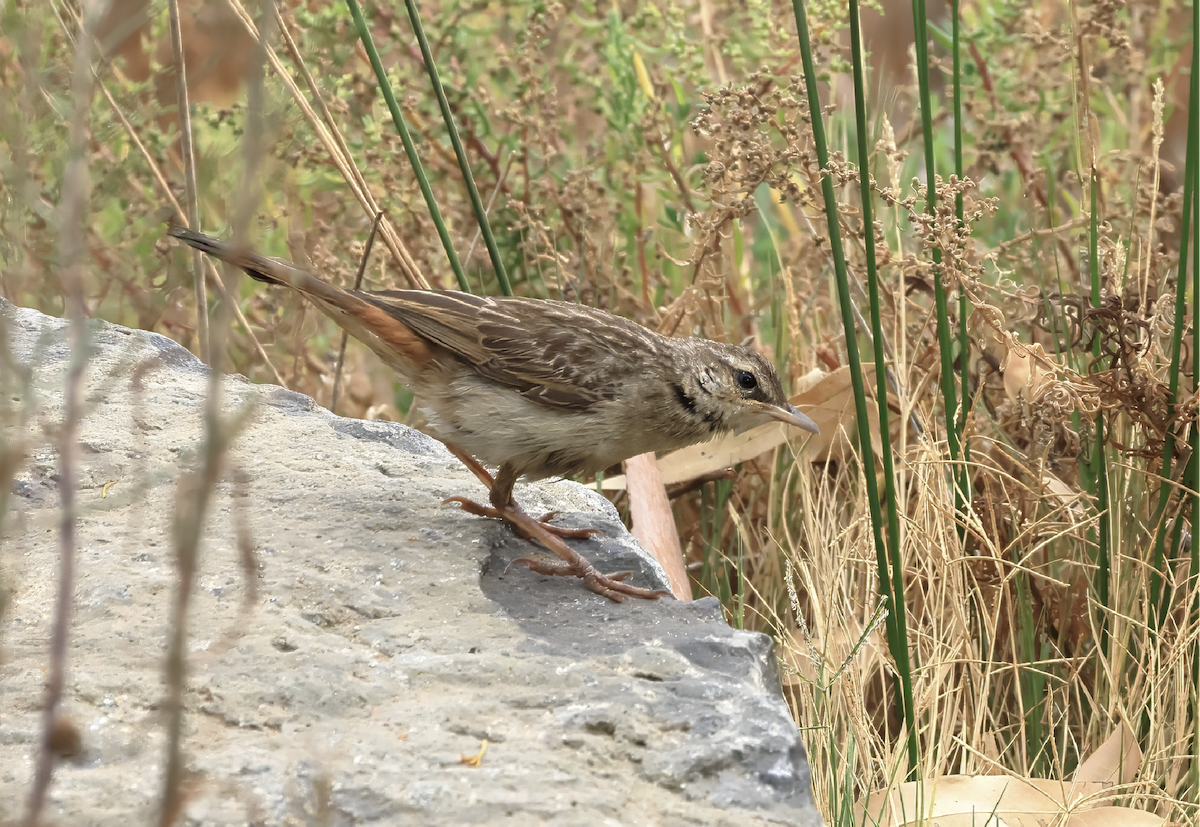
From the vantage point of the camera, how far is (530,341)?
12.6 ft

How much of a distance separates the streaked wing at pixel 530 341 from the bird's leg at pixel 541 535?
30 centimetres

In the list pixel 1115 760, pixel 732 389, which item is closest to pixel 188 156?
pixel 732 389

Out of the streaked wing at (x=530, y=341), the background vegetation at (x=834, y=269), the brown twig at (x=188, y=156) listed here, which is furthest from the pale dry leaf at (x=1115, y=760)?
the brown twig at (x=188, y=156)

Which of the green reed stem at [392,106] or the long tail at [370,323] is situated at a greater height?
the green reed stem at [392,106]

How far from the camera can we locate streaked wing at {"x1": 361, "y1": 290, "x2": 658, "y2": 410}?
375 cm

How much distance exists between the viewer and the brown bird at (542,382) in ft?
12.1

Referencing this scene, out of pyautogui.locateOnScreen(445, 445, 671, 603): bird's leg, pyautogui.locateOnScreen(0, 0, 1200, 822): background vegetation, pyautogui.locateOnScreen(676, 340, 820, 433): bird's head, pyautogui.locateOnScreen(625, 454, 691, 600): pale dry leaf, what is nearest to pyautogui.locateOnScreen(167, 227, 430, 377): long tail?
pyautogui.locateOnScreen(445, 445, 671, 603): bird's leg

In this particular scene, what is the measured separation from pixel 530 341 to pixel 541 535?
0.65 m

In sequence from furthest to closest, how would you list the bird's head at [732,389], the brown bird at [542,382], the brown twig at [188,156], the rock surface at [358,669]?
1. the brown twig at [188,156]
2. the bird's head at [732,389]
3. the brown bird at [542,382]
4. the rock surface at [358,669]

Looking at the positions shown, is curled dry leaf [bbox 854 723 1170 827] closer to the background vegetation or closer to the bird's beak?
the background vegetation

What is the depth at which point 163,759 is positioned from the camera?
87.9 inches

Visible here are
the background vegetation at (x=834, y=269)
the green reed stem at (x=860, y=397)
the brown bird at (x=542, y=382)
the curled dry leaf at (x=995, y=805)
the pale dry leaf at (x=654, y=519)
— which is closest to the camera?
the green reed stem at (x=860, y=397)

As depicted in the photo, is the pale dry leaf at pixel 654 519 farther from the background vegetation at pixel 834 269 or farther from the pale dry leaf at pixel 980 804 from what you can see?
the pale dry leaf at pixel 980 804

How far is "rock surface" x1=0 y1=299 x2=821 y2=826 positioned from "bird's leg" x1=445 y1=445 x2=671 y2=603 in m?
0.04
